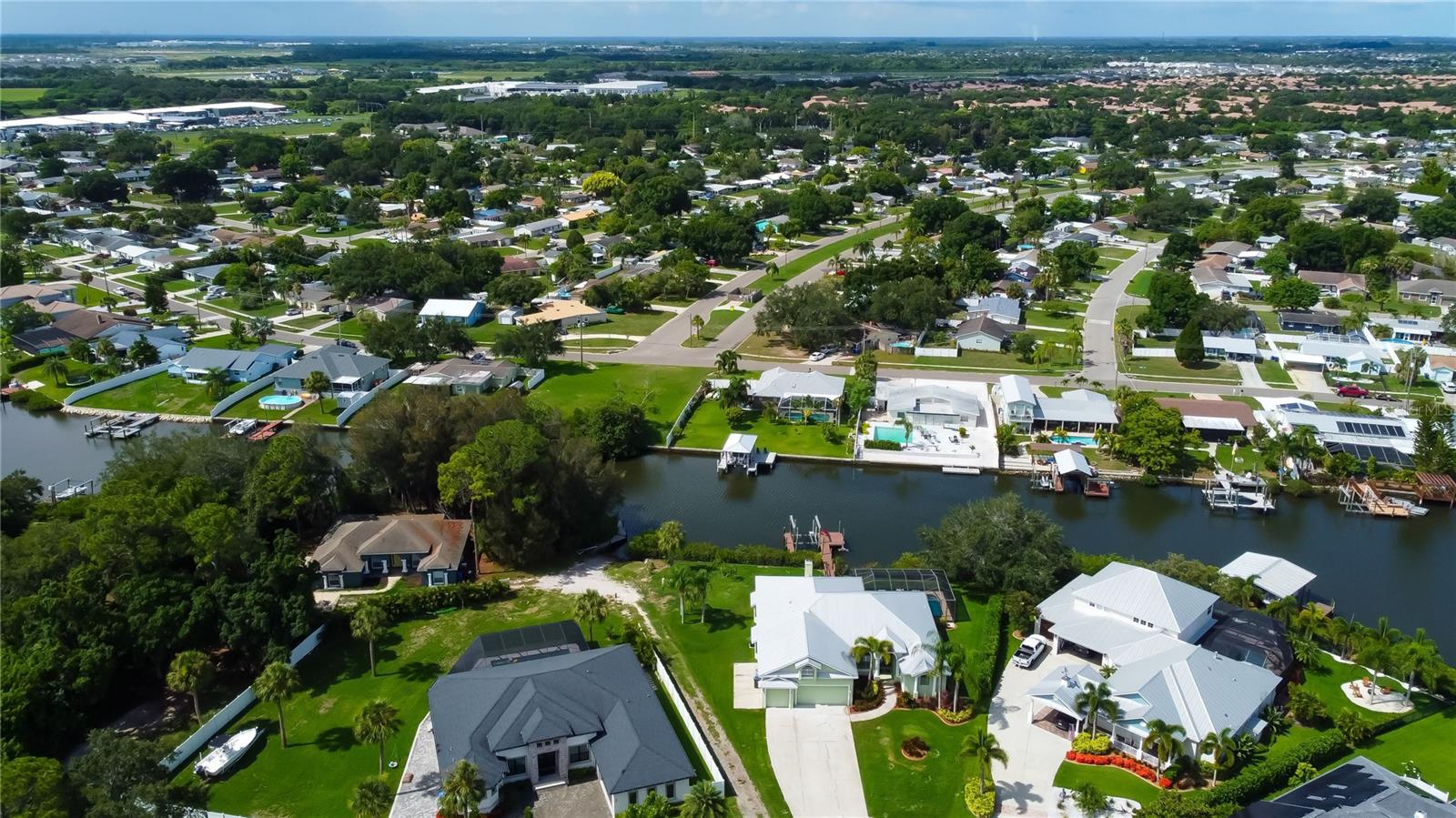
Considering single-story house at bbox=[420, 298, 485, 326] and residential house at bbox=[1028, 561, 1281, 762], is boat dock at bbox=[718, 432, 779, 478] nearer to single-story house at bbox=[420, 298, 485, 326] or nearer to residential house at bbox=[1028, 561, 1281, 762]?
residential house at bbox=[1028, 561, 1281, 762]

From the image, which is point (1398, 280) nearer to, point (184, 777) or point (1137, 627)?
point (1137, 627)

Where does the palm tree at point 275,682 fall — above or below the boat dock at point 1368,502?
above

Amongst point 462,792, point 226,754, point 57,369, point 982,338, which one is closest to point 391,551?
point 226,754

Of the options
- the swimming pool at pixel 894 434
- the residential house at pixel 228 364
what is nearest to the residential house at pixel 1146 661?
the swimming pool at pixel 894 434

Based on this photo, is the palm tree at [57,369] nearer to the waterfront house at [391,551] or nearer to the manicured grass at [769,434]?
the waterfront house at [391,551]

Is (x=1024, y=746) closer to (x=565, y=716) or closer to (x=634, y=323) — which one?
(x=565, y=716)

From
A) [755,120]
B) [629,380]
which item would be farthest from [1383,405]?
[755,120]
